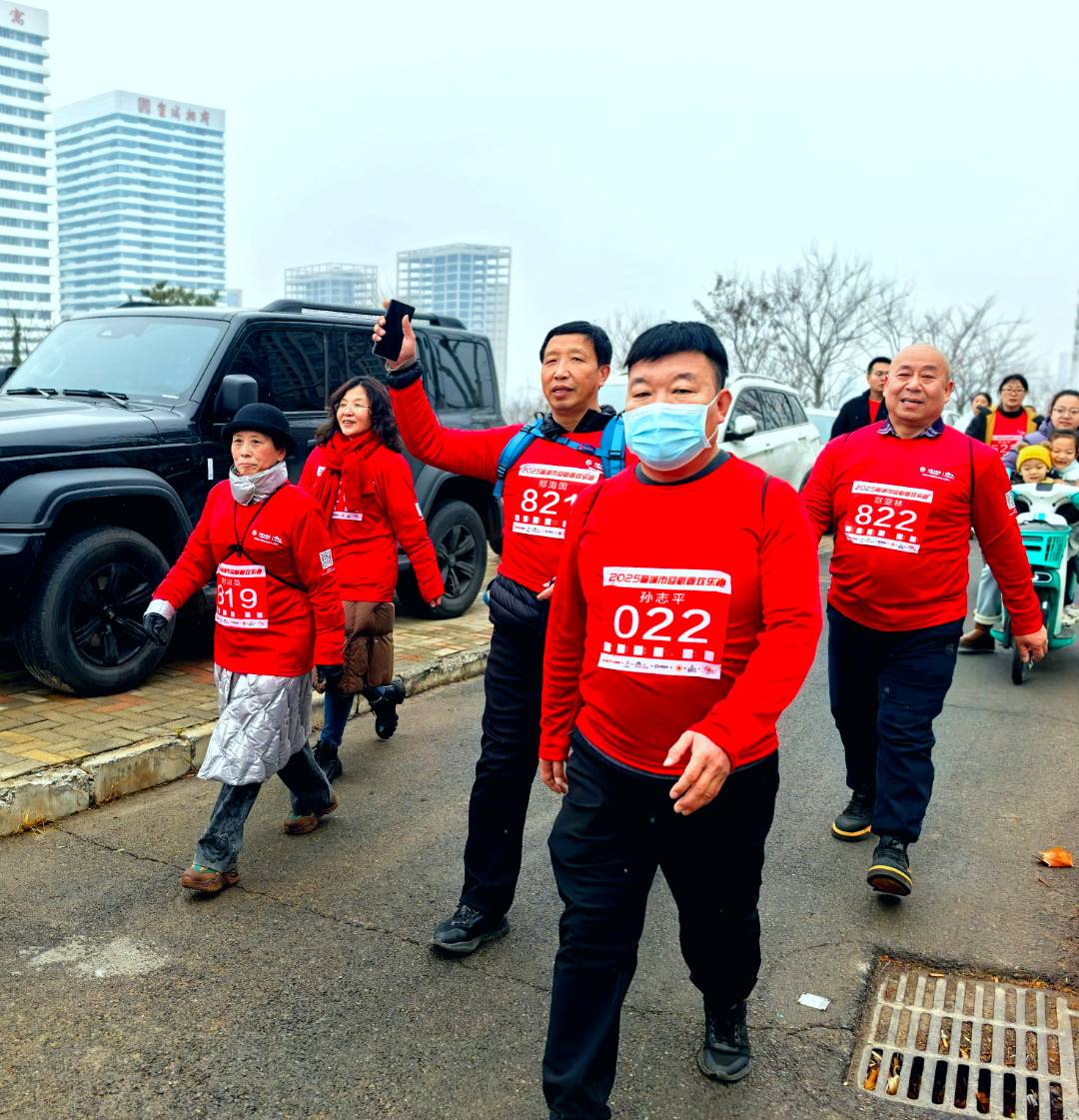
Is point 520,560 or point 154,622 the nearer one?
point 520,560

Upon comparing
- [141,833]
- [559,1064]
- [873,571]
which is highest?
[873,571]

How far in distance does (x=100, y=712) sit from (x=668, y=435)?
419 cm

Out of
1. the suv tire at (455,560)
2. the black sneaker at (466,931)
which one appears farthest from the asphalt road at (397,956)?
the suv tire at (455,560)

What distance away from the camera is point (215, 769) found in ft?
12.8

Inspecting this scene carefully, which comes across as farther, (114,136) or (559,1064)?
(114,136)

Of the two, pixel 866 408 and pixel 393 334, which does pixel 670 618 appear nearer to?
pixel 393 334

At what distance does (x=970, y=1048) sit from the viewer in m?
2.97

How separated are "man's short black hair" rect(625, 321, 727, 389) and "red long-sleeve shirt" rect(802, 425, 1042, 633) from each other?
6.00 feet

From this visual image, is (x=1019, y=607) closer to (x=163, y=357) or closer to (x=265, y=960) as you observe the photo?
(x=265, y=960)

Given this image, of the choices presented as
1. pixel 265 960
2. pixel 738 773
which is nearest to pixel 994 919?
pixel 738 773

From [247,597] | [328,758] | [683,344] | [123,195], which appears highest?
[123,195]

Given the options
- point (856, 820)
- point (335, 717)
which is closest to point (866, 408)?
point (856, 820)

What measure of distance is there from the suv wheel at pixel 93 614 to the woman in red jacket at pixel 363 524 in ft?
4.33

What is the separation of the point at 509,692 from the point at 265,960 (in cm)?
113
